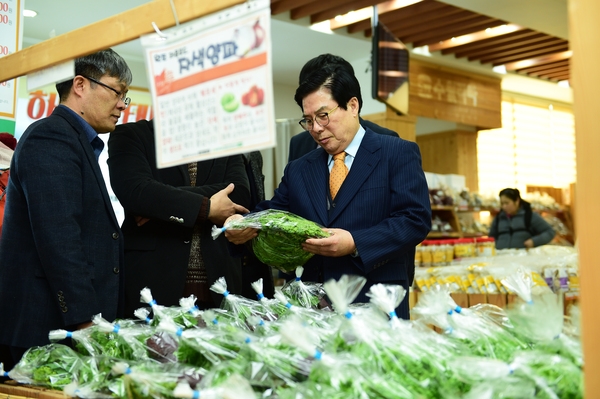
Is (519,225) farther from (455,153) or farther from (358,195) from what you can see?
(358,195)

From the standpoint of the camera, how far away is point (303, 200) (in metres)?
2.32

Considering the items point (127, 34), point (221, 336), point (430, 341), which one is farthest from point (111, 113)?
point (430, 341)

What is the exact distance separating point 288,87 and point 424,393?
9.48m

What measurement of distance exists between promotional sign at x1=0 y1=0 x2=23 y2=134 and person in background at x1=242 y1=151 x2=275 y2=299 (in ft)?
5.07

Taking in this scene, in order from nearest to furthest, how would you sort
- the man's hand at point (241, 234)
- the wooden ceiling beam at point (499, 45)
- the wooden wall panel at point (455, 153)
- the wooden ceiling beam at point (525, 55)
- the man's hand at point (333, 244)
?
the man's hand at point (333, 244), the man's hand at point (241, 234), the wooden ceiling beam at point (499, 45), the wooden ceiling beam at point (525, 55), the wooden wall panel at point (455, 153)

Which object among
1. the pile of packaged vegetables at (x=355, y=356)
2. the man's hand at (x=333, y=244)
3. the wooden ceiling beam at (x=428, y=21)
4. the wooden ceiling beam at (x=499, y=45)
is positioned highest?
the wooden ceiling beam at (x=428, y=21)

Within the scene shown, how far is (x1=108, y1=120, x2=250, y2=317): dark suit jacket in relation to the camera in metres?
2.37

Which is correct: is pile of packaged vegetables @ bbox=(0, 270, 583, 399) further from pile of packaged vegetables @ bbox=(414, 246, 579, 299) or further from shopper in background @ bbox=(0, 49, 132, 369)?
pile of packaged vegetables @ bbox=(414, 246, 579, 299)

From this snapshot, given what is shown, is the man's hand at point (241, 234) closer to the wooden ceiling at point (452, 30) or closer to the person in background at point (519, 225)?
the wooden ceiling at point (452, 30)

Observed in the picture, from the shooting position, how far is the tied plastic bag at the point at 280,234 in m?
2.03

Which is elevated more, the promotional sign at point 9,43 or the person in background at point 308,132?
the promotional sign at point 9,43

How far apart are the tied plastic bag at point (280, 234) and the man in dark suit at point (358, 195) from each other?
1.8 inches

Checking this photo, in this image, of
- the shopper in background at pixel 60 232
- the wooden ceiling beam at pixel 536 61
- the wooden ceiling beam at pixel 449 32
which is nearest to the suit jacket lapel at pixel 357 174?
the shopper in background at pixel 60 232

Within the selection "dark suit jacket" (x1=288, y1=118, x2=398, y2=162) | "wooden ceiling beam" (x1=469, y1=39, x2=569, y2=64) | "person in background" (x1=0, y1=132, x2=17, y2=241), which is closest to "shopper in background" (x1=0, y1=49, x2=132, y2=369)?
"person in background" (x1=0, y1=132, x2=17, y2=241)
